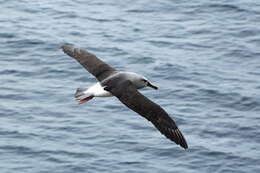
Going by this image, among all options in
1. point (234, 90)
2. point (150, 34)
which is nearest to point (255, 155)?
point (234, 90)

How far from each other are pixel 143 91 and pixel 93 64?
707 centimetres

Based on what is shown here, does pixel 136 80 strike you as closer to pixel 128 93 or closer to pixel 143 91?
pixel 128 93

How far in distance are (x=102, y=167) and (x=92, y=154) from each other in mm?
540

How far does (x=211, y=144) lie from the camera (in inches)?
878

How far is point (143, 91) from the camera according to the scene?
24.4 m

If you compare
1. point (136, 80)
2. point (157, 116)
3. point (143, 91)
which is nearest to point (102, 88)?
point (136, 80)

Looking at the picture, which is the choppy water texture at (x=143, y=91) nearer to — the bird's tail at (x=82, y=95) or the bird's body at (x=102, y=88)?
the bird's tail at (x=82, y=95)

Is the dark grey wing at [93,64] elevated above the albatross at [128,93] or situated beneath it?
elevated above

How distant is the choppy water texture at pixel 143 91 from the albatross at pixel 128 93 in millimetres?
4338

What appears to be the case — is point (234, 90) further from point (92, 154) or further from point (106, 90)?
point (106, 90)

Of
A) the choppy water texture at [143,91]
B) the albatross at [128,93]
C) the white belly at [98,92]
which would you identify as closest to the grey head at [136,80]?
the albatross at [128,93]

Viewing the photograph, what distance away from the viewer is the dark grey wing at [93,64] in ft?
56.3

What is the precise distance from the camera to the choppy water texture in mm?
21688

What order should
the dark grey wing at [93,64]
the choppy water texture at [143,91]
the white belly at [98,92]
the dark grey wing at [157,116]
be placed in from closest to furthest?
the dark grey wing at [157,116] → the white belly at [98,92] → the dark grey wing at [93,64] → the choppy water texture at [143,91]
